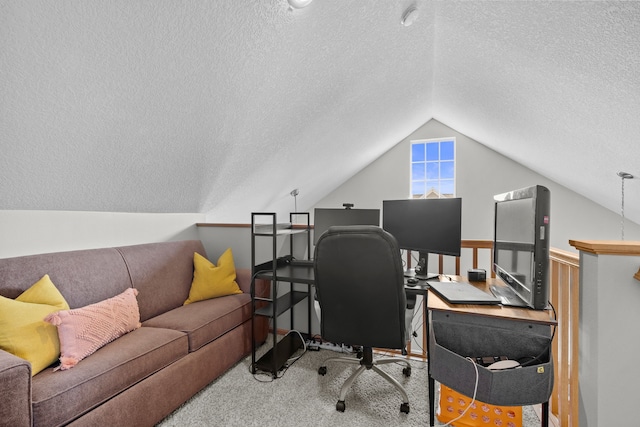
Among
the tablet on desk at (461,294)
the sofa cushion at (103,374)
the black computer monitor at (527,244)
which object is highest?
the black computer monitor at (527,244)

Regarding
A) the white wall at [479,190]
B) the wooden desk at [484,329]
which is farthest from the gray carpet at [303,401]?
the white wall at [479,190]

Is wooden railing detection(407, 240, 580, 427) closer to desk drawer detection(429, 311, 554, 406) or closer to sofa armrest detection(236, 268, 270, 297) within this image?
desk drawer detection(429, 311, 554, 406)

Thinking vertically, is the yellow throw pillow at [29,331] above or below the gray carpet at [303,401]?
above

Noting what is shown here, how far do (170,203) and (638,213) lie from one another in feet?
18.4

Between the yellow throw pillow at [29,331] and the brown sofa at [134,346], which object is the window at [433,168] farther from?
the yellow throw pillow at [29,331]

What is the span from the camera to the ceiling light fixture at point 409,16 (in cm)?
219

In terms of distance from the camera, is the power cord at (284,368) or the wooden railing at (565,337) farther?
the power cord at (284,368)

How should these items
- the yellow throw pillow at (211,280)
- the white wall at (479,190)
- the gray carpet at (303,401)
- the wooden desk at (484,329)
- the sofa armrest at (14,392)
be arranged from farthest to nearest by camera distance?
the white wall at (479,190), the yellow throw pillow at (211,280), the gray carpet at (303,401), the wooden desk at (484,329), the sofa armrest at (14,392)

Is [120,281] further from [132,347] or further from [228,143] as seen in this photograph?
[228,143]

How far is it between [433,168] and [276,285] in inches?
174

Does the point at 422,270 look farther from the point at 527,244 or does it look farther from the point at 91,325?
the point at 91,325

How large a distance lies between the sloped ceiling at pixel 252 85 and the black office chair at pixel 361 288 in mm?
1204

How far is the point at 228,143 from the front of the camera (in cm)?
244

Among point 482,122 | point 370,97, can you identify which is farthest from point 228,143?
point 482,122
